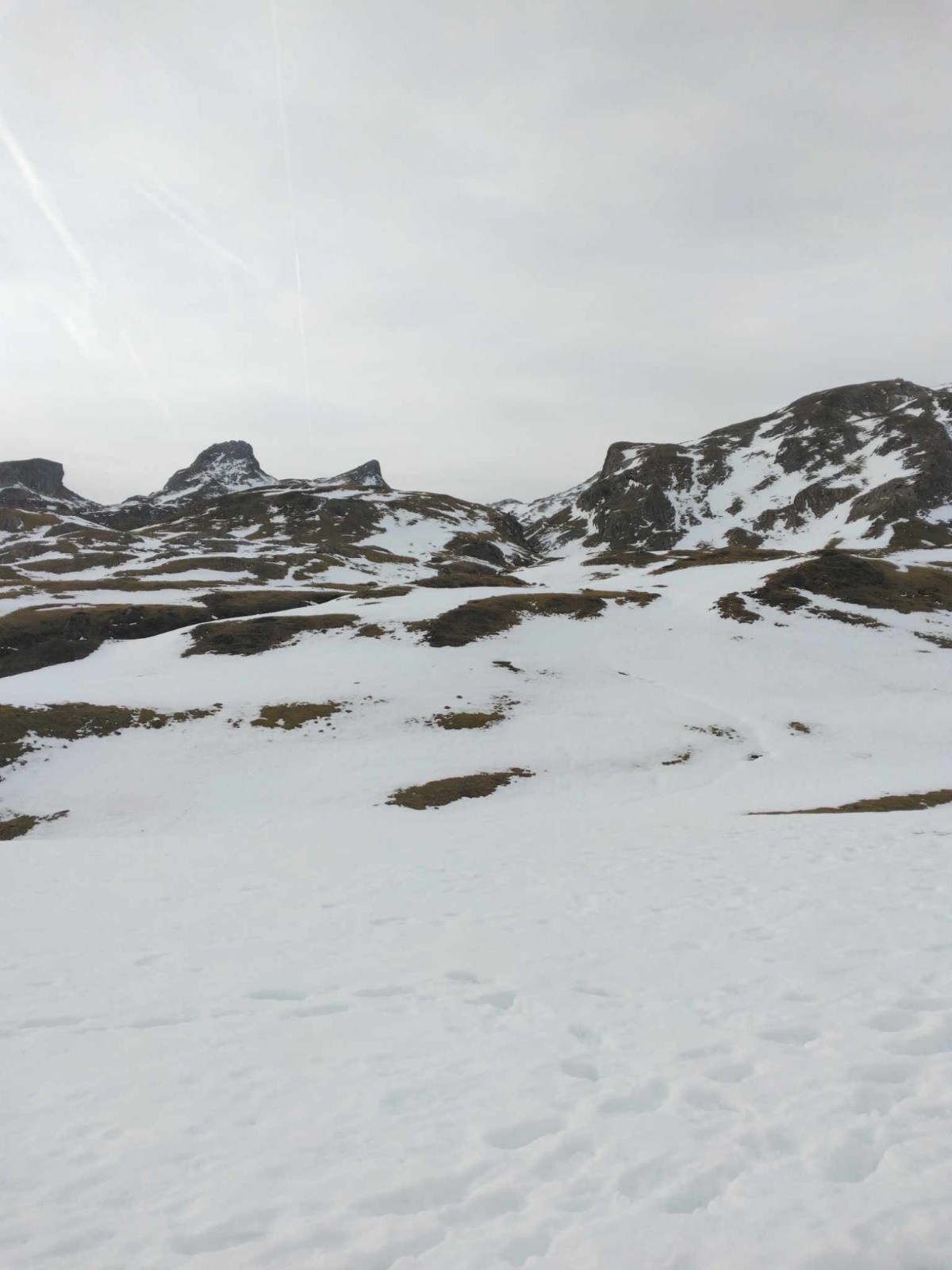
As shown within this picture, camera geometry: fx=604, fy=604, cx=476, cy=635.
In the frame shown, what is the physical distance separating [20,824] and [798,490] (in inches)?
7132

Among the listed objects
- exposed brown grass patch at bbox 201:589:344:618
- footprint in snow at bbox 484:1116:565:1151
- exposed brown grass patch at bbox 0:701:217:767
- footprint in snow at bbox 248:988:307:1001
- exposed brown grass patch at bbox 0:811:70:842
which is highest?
exposed brown grass patch at bbox 201:589:344:618

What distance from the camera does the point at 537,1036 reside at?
7.73 m

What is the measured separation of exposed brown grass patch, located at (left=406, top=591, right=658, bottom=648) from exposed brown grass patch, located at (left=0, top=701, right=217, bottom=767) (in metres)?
20.3

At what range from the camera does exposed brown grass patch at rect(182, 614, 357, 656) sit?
49.9 metres

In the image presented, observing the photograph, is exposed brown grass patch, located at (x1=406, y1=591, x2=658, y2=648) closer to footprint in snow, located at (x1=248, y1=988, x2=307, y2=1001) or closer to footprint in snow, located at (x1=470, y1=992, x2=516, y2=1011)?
footprint in snow, located at (x1=248, y1=988, x2=307, y2=1001)

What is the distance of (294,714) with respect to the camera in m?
37.9

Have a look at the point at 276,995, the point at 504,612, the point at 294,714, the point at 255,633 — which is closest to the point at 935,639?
the point at 504,612

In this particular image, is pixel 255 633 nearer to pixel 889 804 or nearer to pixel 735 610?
pixel 735 610

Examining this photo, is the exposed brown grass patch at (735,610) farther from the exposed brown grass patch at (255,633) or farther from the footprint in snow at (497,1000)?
the footprint in snow at (497,1000)

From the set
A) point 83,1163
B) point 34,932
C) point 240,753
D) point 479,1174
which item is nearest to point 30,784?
point 240,753

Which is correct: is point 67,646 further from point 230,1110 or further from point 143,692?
point 230,1110

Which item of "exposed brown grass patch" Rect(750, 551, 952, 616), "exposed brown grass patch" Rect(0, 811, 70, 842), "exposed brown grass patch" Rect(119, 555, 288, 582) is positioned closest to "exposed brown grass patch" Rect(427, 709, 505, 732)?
"exposed brown grass patch" Rect(0, 811, 70, 842)

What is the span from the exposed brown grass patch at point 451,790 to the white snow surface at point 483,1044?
9.94ft

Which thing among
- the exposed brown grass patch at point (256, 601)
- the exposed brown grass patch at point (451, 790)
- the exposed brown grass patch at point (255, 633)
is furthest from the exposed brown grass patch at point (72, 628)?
the exposed brown grass patch at point (451, 790)
